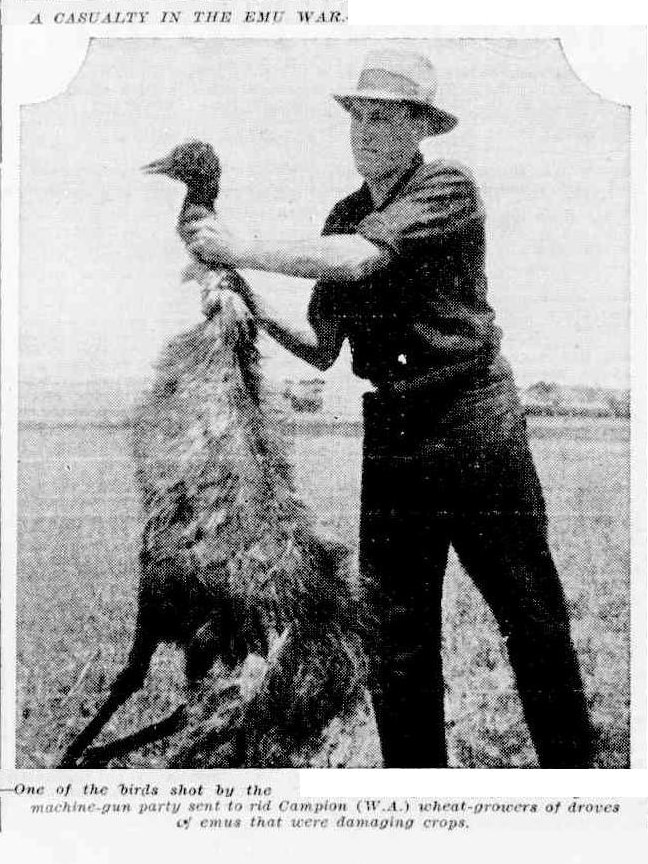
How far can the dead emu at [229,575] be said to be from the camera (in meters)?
2.48

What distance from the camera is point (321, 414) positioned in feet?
8.28

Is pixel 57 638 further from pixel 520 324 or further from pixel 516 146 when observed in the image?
pixel 516 146

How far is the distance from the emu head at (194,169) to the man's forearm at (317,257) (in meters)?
0.18

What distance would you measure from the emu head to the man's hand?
0.06 m

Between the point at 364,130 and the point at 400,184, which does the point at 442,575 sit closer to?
the point at 400,184

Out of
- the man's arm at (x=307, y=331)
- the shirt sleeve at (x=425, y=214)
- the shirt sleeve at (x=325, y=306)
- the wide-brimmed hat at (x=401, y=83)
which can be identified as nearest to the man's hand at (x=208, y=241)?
the man's arm at (x=307, y=331)

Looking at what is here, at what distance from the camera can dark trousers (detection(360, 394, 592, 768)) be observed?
251cm

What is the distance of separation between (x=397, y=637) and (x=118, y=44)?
1769mm

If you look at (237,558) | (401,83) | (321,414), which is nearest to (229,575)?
(237,558)

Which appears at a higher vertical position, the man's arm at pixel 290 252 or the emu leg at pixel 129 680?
the man's arm at pixel 290 252

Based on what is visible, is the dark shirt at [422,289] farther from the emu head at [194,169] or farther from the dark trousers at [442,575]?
the emu head at [194,169]

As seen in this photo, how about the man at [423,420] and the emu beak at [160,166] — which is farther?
the emu beak at [160,166]

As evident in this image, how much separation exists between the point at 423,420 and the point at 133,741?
3.75 feet

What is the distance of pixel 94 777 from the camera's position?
8.34 ft
